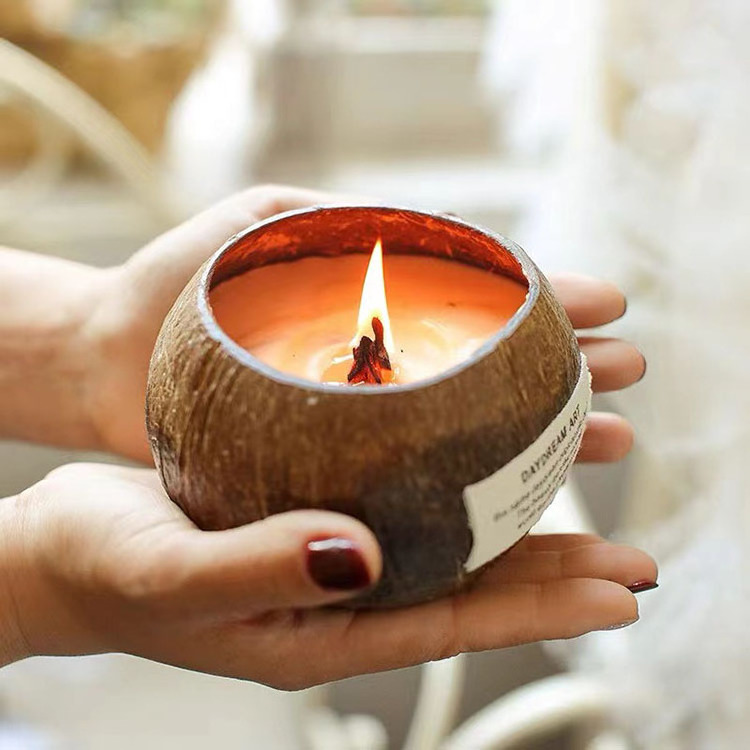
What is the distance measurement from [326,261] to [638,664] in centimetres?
42

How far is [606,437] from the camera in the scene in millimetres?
568

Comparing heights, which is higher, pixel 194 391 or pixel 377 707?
pixel 194 391

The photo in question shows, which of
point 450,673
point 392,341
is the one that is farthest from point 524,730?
point 392,341

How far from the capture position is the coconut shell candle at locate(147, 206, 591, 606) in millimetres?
364

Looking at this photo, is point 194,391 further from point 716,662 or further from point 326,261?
point 716,662

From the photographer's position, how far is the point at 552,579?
46 cm

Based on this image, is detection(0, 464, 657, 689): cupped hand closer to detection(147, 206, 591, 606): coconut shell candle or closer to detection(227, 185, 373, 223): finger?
detection(147, 206, 591, 606): coconut shell candle

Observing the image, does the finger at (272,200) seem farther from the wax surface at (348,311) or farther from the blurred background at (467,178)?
the blurred background at (467,178)

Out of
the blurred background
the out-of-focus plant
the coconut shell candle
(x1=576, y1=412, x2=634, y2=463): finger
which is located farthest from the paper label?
the out-of-focus plant

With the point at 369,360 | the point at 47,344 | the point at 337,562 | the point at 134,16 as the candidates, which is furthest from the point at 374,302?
the point at 134,16

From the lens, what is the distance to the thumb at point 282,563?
13.8 inches

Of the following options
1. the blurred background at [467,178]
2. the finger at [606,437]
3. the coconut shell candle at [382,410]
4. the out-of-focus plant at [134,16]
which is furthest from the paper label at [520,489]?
the out-of-focus plant at [134,16]

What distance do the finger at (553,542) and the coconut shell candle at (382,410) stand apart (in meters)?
0.07

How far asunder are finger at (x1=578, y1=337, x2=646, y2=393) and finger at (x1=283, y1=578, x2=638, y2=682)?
0.52 ft
